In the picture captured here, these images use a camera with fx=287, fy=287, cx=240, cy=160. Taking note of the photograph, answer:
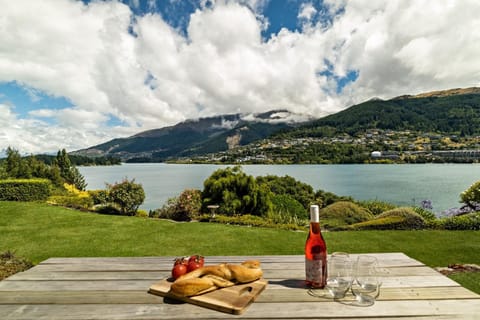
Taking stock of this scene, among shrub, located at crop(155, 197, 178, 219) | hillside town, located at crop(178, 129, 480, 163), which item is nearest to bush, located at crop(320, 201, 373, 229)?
shrub, located at crop(155, 197, 178, 219)

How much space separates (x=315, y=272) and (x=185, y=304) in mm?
793

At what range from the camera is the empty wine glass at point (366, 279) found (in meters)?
1.62

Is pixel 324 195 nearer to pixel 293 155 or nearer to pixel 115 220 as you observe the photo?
pixel 115 220

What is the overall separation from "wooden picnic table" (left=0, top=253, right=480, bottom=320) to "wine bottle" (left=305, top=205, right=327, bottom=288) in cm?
11

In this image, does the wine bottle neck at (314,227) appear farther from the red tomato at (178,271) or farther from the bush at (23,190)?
the bush at (23,190)

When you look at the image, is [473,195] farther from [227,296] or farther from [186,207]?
[227,296]

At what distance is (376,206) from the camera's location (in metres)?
15.7

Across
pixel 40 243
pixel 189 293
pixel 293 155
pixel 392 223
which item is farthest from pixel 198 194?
pixel 293 155

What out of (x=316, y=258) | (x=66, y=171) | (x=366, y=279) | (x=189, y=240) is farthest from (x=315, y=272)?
(x=66, y=171)

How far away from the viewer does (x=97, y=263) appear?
94.5 inches

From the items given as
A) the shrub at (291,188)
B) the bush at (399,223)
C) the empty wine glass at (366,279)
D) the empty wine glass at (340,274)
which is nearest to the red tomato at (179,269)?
the empty wine glass at (340,274)

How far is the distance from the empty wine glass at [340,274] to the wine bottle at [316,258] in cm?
5

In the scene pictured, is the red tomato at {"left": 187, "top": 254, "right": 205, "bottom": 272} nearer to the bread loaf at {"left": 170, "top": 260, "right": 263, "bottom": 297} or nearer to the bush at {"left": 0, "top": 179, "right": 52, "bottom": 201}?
the bread loaf at {"left": 170, "top": 260, "right": 263, "bottom": 297}

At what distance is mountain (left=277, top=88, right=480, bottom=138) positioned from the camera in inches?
3654
